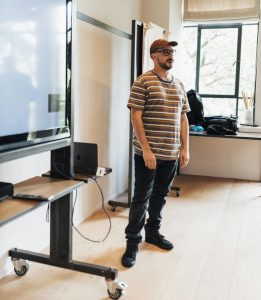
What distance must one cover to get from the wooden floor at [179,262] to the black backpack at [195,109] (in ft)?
4.73

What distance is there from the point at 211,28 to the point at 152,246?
348cm

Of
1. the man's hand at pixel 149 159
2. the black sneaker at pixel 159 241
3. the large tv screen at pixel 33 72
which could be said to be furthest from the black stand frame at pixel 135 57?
the large tv screen at pixel 33 72

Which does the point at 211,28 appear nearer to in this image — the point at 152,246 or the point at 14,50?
the point at 152,246

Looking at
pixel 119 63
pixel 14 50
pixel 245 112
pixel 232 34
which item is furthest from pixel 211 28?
pixel 14 50

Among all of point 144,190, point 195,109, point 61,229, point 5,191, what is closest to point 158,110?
point 144,190

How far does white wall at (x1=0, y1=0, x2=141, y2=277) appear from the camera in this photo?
2.65 meters

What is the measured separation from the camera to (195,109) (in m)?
5.22

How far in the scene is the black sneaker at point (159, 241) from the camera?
2.98 metres

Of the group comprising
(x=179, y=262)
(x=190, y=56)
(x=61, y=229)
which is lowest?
(x=179, y=262)

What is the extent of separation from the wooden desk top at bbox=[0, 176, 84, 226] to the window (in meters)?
3.71

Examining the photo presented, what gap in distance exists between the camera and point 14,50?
1764mm

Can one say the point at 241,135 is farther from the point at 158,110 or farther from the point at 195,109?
the point at 158,110

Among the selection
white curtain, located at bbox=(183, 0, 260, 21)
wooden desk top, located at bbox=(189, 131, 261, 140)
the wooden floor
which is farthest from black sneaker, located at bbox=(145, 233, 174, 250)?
white curtain, located at bbox=(183, 0, 260, 21)

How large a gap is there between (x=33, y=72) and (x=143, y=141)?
96 centimetres
